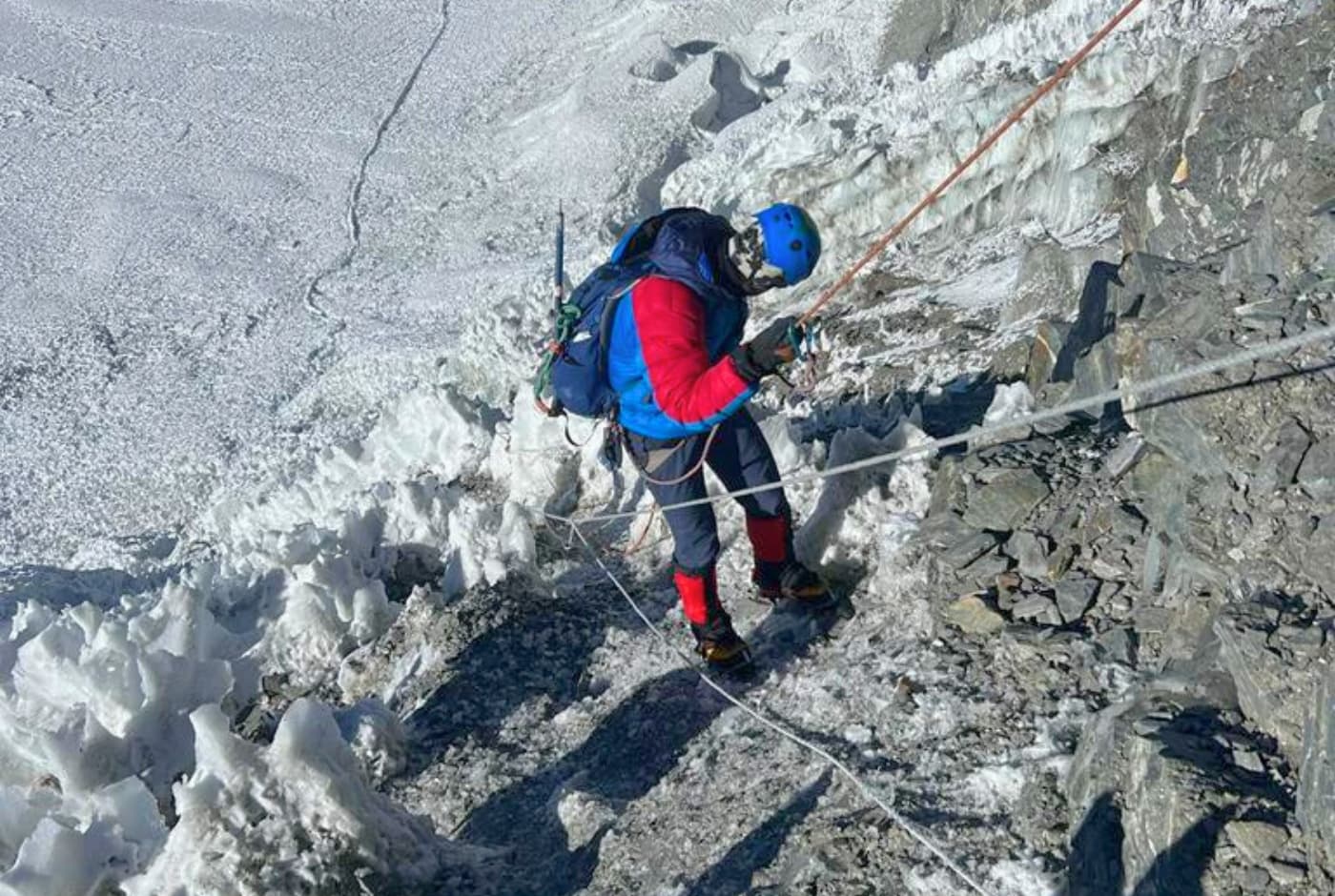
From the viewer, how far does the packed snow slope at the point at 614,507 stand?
4.76 m

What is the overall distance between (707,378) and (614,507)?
3.29 m

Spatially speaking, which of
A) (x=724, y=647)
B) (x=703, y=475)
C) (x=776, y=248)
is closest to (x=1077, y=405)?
(x=776, y=248)

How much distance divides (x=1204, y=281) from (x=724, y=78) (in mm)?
14483

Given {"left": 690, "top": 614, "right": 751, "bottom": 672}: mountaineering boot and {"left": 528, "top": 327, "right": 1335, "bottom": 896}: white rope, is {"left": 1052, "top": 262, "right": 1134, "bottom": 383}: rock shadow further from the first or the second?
{"left": 690, "top": 614, "right": 751, "bottom": 672}: mountaineering boot

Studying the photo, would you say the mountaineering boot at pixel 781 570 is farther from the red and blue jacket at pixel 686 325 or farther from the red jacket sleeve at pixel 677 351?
the red jacket sleeve at pixel 677 351

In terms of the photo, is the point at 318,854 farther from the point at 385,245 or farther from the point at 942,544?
the point at 385,245

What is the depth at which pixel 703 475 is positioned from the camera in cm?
620

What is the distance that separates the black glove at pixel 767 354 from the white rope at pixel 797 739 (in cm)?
154

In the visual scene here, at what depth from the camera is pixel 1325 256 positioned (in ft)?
16.3

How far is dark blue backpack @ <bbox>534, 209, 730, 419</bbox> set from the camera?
19.2 ft

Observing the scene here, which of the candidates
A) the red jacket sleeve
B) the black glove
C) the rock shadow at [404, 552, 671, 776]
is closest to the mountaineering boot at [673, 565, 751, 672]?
the rock shadow at [404, 552, 671, 776]

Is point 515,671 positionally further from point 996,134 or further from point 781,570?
point 996,134

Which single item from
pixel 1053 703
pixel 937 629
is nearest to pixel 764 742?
pixel 937 629

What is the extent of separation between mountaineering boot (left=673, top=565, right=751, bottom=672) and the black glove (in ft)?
4.44
